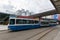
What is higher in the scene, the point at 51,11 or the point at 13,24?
the point at 51,11

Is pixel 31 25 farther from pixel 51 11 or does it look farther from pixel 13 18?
pixel 51 11

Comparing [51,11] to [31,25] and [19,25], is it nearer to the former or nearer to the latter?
[31,25]

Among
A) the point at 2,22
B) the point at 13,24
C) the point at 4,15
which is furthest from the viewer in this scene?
the point at 4,15

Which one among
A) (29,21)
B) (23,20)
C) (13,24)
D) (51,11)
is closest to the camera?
(13,24)

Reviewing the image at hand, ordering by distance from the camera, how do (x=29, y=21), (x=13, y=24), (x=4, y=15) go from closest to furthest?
(x=13, y=24), (x=29, y=21), (x=4, y=15)

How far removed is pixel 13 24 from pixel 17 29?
1770 millimetres

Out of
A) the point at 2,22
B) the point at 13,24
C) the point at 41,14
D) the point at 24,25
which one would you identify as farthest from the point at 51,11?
the point at 13,24

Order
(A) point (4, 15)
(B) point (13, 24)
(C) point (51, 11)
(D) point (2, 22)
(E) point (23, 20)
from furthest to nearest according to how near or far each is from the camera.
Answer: (A) point (4, 15)
(D) point (2, 22)
(C) point (51, 11)
(E) point (23, 20)
(B) point (13, 24)

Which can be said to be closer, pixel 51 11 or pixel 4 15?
pixel 51 11

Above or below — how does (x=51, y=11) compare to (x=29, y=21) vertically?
above

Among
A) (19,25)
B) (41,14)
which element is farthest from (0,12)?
(19,25)

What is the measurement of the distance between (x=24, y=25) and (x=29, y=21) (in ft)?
10.7

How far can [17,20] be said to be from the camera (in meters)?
28.3

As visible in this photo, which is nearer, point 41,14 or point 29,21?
point 29,21
